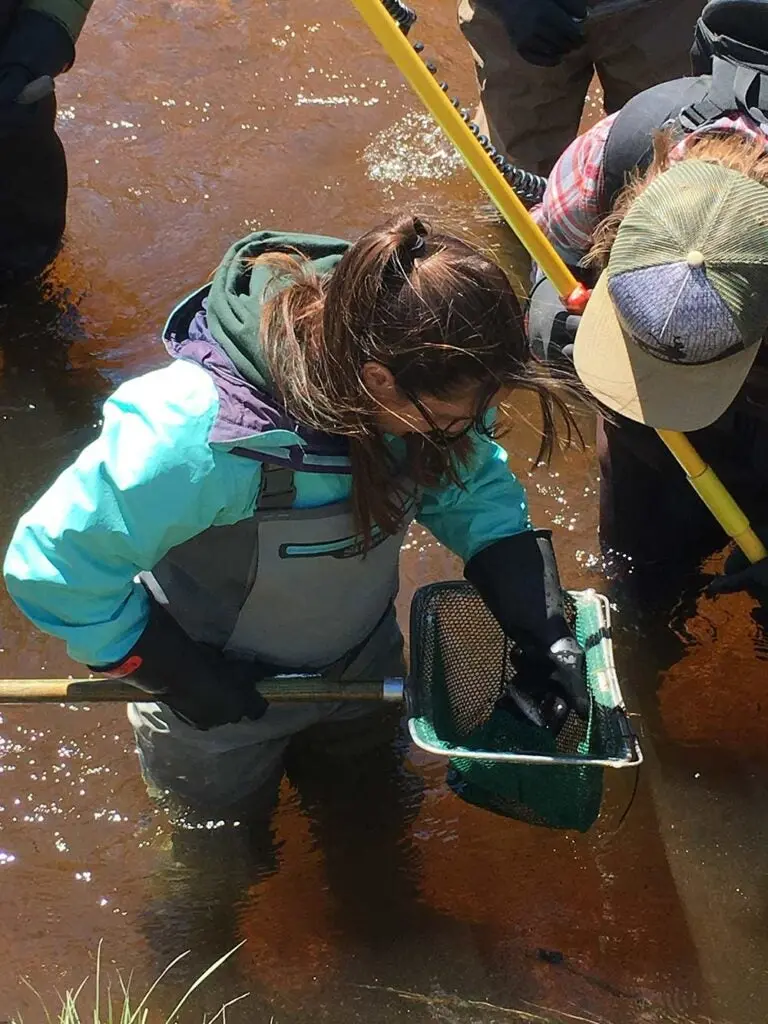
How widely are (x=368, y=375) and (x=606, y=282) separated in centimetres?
51

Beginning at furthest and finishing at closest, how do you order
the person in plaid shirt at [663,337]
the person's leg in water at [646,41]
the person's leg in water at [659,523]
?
the person's leg in water at [646,41] < the person's leg in water at [659,523] < the person in plaid shirt at [663,337]

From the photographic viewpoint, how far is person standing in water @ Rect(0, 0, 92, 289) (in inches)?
116

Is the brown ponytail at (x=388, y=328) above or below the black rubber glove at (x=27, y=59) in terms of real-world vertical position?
above

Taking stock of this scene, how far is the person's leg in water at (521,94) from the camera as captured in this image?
3207 millimetres

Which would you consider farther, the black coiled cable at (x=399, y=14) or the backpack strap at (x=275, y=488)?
the black coiled cable at (x=399, y=14)

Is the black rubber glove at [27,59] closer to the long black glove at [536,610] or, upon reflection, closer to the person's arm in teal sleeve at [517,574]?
the person's arm in teal sleeve at [517,574]

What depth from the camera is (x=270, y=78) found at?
173 inches

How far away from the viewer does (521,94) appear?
3.33 meters

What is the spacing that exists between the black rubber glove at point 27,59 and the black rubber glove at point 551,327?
1.54m

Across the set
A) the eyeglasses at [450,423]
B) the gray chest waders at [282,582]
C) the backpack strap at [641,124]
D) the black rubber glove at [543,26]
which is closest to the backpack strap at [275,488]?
the gray chest waders at [282,582]

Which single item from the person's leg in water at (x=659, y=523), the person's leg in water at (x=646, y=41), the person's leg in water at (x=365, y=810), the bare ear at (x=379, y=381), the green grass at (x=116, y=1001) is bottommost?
the green grass at (x=116, y=1001)

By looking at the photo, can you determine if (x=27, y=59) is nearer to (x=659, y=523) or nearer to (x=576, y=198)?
(x=576, y=198)

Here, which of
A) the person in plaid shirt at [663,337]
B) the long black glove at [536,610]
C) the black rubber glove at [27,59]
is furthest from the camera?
the black rubber glove at [27,59]

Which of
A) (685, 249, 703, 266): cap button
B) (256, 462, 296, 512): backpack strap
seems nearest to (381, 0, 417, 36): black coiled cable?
(685, 249, 703, 266): cap button
